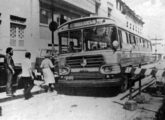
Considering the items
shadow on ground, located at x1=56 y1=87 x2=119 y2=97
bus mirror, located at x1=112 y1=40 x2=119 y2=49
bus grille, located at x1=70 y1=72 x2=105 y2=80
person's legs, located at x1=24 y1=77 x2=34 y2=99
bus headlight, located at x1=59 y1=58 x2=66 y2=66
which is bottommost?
shadow on ground, located at x1=56 y1=87 x2=119 y2=97

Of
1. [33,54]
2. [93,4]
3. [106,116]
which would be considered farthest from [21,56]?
[93,4]

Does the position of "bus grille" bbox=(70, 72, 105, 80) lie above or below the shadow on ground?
above

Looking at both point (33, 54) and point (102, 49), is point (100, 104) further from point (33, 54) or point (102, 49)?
point (33, 54)

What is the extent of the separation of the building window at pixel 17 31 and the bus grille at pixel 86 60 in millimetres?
7203

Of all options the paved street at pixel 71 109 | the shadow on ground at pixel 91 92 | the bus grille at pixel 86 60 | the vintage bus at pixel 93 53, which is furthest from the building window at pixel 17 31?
the paved street at pixel 71 109

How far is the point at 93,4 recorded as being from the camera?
92.5ft

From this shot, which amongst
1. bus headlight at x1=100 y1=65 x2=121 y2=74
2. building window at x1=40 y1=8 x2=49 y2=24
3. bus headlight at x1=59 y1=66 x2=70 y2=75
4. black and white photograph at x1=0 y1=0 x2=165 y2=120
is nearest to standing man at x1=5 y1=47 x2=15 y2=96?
black and white photograph at x1=0 y1=0 x2=165 y2=120

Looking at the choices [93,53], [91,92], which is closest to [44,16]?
[91,92]

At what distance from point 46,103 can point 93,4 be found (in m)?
21.5

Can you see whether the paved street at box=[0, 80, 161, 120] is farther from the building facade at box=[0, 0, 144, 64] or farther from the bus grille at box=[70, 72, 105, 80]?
the building facade at box=[0, 0, 144, 64]

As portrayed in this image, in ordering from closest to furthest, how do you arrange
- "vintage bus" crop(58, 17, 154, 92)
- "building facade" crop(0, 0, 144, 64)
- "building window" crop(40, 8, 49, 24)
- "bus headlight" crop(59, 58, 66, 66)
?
"vintage bus" crop(58, 17, 154, 92), "bus headlight" crop(59, 58, 66, 66), "building facade" crop(0, 0, 144, 64), "building window" crop(40, 8, 49, 24)

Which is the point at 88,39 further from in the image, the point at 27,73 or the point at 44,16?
the point at 44,16

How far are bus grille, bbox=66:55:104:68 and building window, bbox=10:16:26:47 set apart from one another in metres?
7.20

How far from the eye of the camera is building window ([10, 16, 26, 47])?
15625 millimetres
